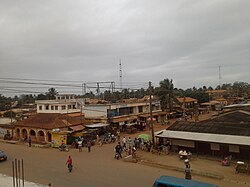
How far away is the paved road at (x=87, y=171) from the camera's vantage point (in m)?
17.0

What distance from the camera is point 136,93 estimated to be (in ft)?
394

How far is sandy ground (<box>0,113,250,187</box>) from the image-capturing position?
16891mm

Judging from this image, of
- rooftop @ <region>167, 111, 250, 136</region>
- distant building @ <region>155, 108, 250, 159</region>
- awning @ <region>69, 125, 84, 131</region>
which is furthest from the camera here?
awning @ <region>69, 125, 84, 131</region>

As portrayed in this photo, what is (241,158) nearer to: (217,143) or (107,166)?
(217,143)

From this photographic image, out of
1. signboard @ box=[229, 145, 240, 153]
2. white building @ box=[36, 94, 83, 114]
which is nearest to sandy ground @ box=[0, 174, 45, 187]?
signboard @ box=[229, 145, 240, 153]

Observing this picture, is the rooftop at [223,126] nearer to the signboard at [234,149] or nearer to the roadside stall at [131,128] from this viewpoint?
the signboard at [234,149]

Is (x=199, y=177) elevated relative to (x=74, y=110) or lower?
lower

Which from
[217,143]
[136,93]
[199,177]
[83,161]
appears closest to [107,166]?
[83,161]

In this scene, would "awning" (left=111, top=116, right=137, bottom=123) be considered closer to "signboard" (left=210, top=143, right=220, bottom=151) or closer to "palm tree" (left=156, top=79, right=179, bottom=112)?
"palm tree" (left=156, top=79, right=179, bottom=112)

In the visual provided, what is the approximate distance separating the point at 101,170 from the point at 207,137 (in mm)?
9749

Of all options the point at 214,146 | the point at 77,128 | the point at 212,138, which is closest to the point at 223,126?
the point at 212,138

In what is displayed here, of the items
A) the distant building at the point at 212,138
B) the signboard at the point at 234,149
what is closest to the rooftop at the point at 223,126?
the distant building at the point at 212,138

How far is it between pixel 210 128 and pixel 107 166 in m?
10.3

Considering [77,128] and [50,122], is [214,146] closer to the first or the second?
[77,128]
